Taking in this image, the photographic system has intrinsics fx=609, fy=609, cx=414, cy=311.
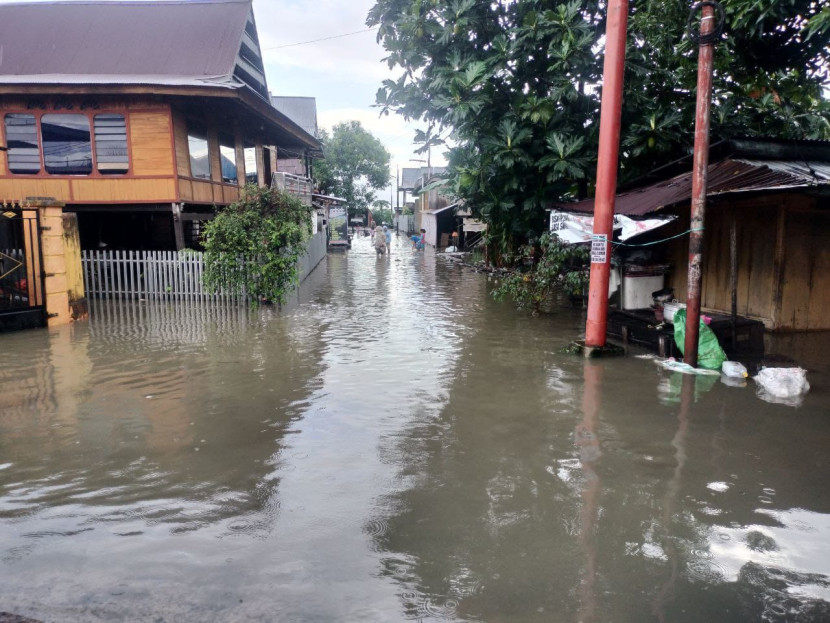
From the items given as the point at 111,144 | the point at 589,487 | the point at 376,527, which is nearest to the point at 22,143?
the point at 111,144

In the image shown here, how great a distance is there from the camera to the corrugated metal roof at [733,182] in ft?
24.3

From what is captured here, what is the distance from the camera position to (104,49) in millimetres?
16500

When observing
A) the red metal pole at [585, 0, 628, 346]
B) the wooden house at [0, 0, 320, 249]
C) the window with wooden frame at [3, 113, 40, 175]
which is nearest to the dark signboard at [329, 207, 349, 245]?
the wooden house at [0, 0, 320, 249]

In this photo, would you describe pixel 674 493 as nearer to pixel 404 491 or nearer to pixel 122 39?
pixel 404 491

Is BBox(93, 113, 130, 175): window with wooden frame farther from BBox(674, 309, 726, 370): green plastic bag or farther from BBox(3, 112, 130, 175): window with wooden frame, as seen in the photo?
BBox(674, 309, 726, 370): green plastic bag

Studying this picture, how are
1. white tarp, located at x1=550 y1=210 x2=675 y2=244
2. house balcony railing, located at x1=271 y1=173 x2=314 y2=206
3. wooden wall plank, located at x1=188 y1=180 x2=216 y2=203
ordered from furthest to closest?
house balcony railing, located at x1=271 y1=173 x2=314 y2=206
wooden wall plank, located at x1=188 y1=180 x2=216 y2=203
white tarp, located at x1=550 y1=210 x2=675 y2=244

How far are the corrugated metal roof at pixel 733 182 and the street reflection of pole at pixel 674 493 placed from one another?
2.62 metres

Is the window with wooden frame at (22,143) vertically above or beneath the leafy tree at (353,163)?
beneath

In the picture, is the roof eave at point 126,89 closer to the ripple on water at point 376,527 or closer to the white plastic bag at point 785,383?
the white plastic bag at point 785,383

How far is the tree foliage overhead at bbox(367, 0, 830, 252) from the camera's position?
11.7 metres

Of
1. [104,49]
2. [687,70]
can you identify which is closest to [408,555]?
[687,70]

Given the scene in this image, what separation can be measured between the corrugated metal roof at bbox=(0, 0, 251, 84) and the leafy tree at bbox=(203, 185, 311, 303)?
4.55 meters

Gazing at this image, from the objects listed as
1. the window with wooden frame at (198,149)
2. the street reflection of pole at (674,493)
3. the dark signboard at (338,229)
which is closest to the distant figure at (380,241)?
the dark signboard at (338,229)

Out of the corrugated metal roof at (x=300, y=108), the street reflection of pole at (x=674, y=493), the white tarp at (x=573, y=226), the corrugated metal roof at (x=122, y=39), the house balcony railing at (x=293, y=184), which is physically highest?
the corrugated metal roof at (x=300, y=108)
